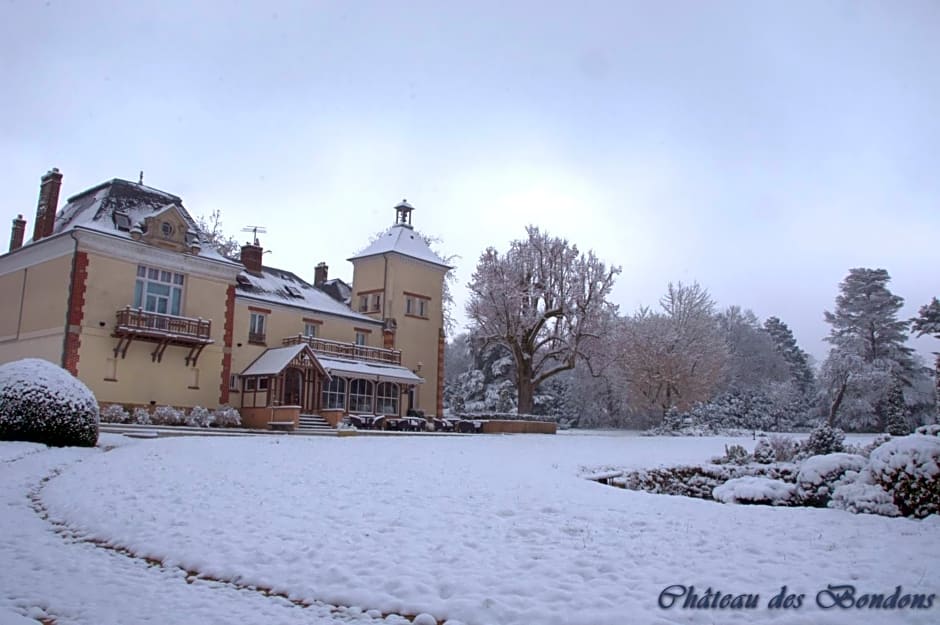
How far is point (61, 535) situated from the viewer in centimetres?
926

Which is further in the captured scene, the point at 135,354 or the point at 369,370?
the point at 369,370

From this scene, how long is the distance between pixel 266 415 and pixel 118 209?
1003 centimetres

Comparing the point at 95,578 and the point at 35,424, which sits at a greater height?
the point at 35,424

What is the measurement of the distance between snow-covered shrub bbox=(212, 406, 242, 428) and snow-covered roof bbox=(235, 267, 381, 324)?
20.1ft

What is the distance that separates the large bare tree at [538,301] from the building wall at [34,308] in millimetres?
19827

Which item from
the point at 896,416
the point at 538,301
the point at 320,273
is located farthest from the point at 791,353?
the point at 320,273

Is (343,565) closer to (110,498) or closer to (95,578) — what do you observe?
(95,578)

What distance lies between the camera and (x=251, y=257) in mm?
37000

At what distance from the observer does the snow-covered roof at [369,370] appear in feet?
109

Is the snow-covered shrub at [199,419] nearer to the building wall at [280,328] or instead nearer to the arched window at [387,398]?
the building wall at [280,328]

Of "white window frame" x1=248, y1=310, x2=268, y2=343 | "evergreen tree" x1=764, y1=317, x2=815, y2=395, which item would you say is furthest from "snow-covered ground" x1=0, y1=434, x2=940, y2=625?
"evergreen tree" x1=764, y1=317, x2=815, y2=395

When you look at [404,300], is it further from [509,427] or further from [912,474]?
[912,474]

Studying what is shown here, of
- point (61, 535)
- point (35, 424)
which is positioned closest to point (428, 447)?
point (35, 424)

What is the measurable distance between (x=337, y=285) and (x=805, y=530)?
121ft
